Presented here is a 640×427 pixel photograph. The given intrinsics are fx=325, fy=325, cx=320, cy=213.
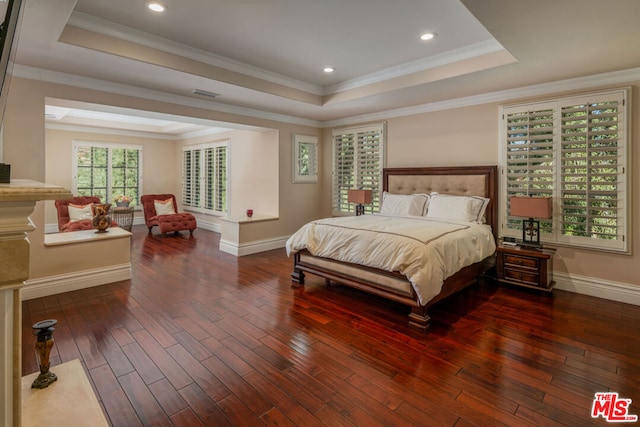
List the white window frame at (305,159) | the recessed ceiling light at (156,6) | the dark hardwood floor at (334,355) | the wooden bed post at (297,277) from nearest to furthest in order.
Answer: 1. the dark hardwood floor at (334,355)
2. the recessed ceiling light at (156,6)
3. the wooden bed post at (297,277)
4. the white window frame at (305,159)

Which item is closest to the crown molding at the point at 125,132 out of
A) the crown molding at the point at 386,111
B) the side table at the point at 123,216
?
the side table at the point at 123,216

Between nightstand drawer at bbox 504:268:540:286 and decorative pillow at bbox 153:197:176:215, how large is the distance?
7.12m

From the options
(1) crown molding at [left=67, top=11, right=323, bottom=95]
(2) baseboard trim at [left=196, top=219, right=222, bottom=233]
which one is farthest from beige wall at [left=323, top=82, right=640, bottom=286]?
(2) baseboard trim at [left=196, top=219, right=222, bottom=233]

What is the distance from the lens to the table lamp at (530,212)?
376 cm

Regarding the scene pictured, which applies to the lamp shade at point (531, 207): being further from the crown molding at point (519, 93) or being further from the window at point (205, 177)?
the window at point (205, 177)

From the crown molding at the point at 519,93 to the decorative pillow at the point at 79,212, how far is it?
18.7ft

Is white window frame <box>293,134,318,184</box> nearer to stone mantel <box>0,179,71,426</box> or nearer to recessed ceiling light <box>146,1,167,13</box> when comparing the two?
recessed ceiling light <box>146,1,167,13</box>

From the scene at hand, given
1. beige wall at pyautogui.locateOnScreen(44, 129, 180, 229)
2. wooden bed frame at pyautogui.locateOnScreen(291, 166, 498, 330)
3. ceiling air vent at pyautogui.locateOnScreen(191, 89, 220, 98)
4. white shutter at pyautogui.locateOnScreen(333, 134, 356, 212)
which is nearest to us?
wooden bed frame at pyautogui.locateOnScreen(291, 166, 498, 330)

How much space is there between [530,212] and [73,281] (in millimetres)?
5497

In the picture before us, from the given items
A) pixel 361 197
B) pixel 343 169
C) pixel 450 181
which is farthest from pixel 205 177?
pixel 450 181

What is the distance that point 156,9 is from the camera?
9.27 feet

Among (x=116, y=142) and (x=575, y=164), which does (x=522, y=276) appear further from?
(x=116, y=142)

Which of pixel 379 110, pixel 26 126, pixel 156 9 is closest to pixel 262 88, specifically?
pixel 156 9

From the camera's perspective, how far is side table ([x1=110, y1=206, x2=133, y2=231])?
745 centimetres
